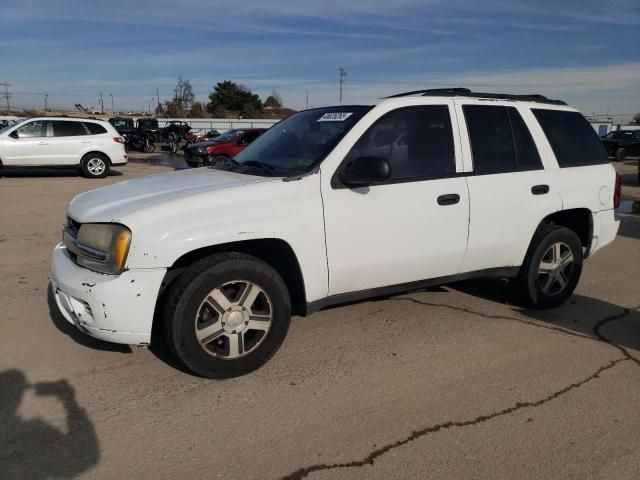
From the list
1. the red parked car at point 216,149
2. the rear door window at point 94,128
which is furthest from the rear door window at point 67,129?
the red parked car at point 216,149

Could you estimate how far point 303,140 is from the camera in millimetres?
4008

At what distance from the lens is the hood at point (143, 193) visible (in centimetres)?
321

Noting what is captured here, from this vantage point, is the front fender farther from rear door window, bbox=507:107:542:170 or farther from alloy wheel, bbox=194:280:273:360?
rear door window, bbox=507:107:542:170

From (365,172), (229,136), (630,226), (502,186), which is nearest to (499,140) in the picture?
(502,186)

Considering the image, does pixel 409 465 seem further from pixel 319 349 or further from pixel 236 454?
pixel 319 349

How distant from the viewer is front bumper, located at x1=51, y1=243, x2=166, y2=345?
298cm

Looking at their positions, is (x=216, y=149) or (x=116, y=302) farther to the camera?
(x=216, y=149)

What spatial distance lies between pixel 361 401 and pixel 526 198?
2256 millimetres

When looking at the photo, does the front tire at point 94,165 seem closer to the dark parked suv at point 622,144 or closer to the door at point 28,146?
the door at point 28,146

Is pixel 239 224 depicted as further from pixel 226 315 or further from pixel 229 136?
pixel 229 136

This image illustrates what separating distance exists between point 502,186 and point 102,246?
117 inches

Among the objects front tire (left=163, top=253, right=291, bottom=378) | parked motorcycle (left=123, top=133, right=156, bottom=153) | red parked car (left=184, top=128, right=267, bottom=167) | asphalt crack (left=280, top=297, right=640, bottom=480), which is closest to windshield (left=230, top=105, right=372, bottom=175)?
front tire (left=163, top=253, right=291, bottom=378)

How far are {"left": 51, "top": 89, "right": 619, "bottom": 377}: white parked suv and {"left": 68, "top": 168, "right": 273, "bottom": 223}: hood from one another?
0.06 feet

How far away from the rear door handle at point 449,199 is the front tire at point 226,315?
135 centimetres
